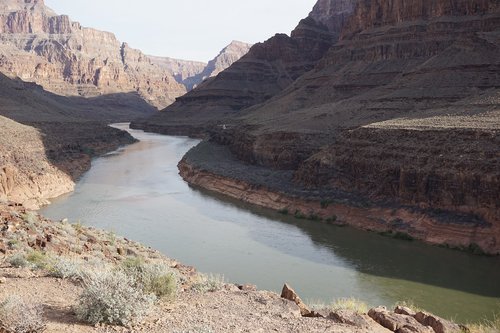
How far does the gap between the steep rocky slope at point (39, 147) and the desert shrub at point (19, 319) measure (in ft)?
58.5

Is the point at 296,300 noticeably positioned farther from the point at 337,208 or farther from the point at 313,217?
the point at 313,217

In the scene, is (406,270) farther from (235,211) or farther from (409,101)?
(409,101)

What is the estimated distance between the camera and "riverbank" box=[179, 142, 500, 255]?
3080cm

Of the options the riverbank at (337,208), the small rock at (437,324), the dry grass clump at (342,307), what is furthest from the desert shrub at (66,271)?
the riverbank at (337,208)

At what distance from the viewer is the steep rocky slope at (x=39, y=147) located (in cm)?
4028

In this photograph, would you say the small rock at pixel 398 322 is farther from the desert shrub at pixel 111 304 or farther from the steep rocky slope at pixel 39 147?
the steep rocky slope at pixel 39 147

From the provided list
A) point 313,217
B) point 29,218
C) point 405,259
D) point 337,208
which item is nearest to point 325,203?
point 337,208

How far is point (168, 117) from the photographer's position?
134 meters

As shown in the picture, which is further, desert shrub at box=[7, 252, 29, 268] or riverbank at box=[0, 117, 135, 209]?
riverbank at box=[0, 117, 135, 209]

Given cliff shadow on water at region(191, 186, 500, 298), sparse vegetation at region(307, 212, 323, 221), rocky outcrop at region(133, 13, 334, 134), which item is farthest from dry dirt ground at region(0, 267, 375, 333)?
rocky outcrop at region(133, 13, 334, 134)

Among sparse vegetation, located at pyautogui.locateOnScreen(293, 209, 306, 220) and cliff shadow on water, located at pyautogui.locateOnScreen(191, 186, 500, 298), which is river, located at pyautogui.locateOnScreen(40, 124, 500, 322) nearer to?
cliff shadow on water, located at pyautogui.locateOnScreen(191, 186, 500, 298)

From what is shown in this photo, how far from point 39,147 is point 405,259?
39.0m

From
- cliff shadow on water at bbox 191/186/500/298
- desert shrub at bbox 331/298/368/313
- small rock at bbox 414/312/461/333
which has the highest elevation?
small rock at bbox 414/312/461/333

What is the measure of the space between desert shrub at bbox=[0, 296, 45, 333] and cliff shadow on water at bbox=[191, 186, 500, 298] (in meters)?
19.8
